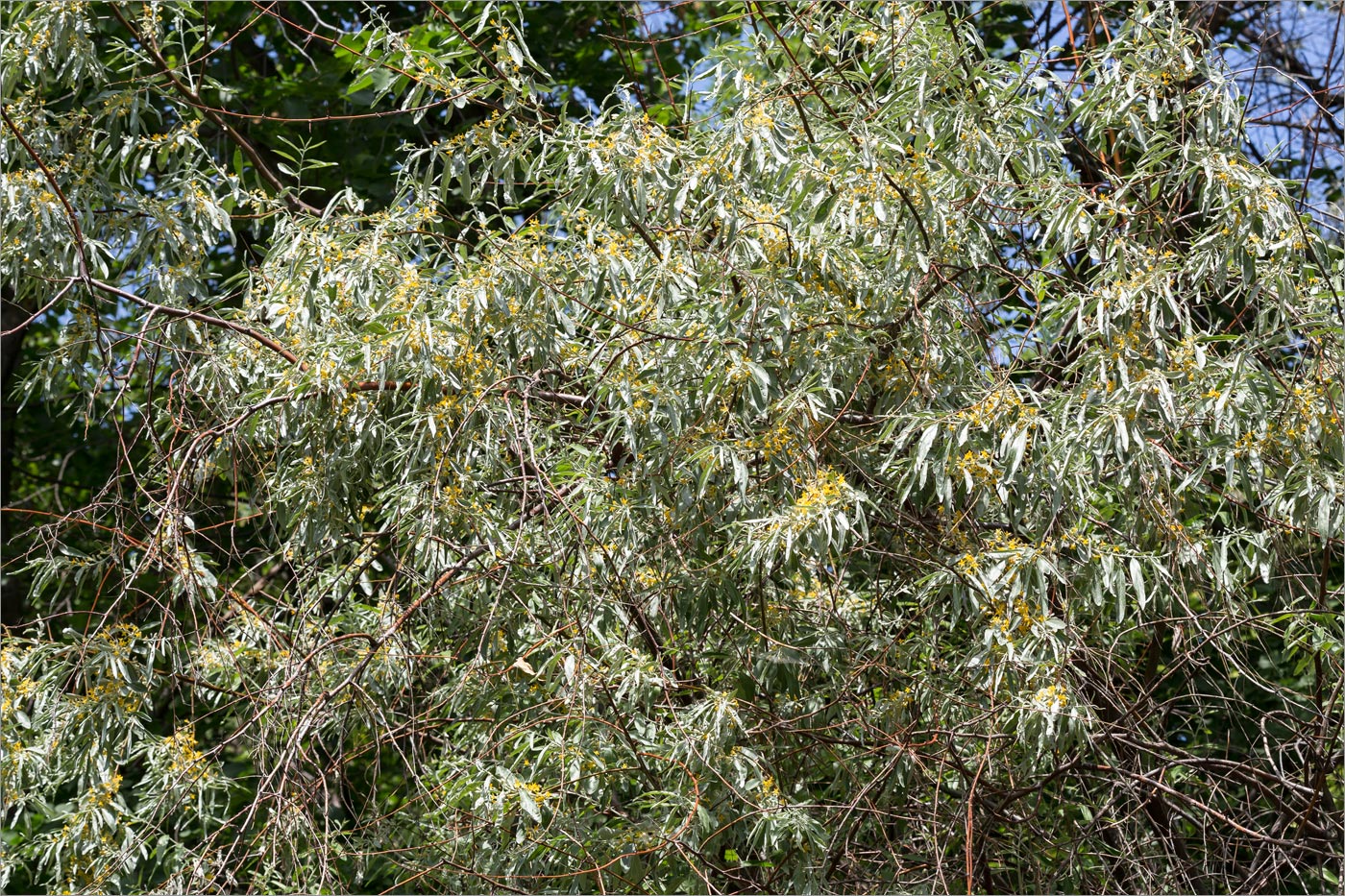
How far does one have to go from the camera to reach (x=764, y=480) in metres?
2.11

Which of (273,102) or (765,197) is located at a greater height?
(765,197)

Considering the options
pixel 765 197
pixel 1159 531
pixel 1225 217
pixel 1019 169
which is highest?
pixel 1225 217

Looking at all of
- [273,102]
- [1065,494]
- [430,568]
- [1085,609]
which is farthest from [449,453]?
[273,102]

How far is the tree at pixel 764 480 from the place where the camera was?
6.73 feet

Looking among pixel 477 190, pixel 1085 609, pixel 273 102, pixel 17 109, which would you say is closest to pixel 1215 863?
pixel 1085 609

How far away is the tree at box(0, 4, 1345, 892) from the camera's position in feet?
6.73

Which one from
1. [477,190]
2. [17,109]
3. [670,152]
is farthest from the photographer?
[17,109]

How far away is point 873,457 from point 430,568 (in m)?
0.83

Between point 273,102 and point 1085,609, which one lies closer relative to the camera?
point 1085,609

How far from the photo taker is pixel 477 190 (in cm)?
246

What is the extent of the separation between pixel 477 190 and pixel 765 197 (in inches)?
22.4

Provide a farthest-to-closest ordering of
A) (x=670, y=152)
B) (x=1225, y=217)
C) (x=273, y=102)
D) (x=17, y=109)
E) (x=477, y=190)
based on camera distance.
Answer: (x=273, y=102) < (x=17, y=109) < (x=477, y=190) < (x=670, y=152) < (x=1225, y=217)

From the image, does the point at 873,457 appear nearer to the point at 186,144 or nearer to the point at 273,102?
the point at 186,144

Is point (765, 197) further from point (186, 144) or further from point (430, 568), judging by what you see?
point (186, 144)
